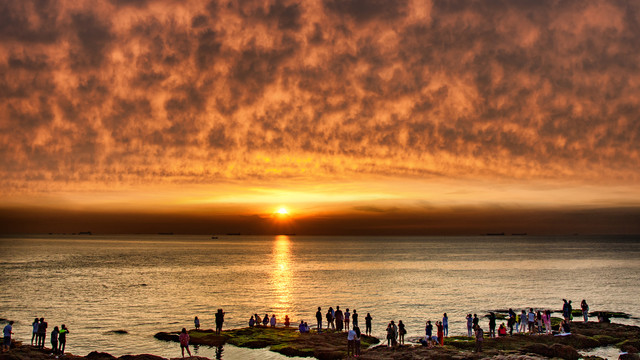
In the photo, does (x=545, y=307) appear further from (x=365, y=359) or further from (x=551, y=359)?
(x=365, y=359)

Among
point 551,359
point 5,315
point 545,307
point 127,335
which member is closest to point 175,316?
point 127,335

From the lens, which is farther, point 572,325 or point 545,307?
point 545,307

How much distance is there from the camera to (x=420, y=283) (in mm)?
90188

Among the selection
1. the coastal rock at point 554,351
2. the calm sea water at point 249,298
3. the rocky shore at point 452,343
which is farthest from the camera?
the calm sea water at point 249,298

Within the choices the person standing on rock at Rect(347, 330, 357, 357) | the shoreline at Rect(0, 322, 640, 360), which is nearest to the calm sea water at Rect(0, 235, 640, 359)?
the shoreline at Rect(0, 322, 640, 360)

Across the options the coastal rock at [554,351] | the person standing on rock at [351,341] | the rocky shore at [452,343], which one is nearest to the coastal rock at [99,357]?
the rocky shore at [452,343]

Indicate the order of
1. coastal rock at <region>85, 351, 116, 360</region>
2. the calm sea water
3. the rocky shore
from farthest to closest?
1. the calm sea water
2. coastal rock at <region>85, 351, 116, 360</region>
3. the rocky shore

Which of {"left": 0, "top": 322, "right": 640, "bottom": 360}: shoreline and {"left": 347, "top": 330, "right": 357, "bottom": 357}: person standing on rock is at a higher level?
{"left": 347, "top": 330, "right": 357, "bottom": 357}: person standing on rock

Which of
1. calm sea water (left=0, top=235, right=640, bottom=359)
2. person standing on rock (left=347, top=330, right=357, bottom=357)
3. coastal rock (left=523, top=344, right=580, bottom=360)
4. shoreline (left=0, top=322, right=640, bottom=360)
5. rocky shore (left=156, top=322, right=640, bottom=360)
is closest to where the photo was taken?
shoreline (left=0, top=322, right=640, bottom=360)

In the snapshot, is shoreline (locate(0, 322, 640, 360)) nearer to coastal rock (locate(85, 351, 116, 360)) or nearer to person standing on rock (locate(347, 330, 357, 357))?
coastal rock (locate(85, 351, 116, 360))

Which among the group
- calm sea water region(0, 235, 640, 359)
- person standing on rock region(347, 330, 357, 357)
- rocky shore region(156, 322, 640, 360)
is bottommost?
calm sea water region(0, 235, 640, 359)

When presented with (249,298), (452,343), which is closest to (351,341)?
(452,343)

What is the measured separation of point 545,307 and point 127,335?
5202 cm

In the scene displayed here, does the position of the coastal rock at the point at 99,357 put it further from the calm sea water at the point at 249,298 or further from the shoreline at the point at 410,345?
the calm sea water at the point at 249,298
